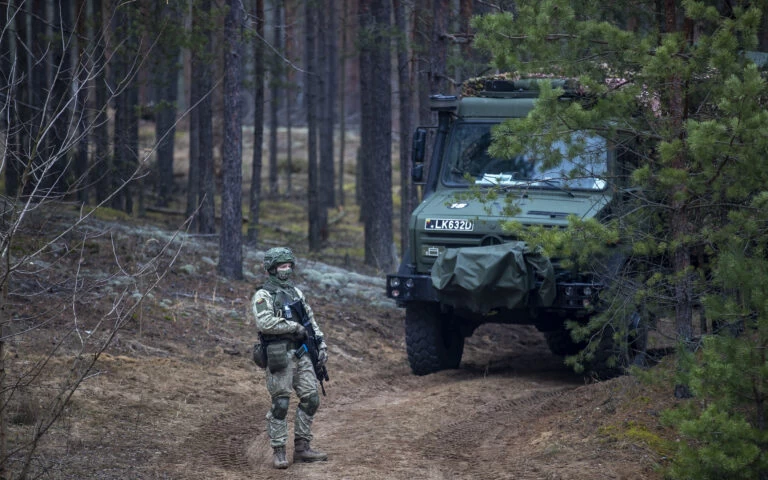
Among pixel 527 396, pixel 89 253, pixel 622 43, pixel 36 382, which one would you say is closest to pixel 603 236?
pixel 622 43

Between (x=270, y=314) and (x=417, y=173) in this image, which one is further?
(x=417, y=173)

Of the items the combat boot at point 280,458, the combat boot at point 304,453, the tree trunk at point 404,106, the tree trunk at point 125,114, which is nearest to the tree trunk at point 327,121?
the tree trunk at point 404,106

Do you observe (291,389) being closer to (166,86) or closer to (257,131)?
(166,86)

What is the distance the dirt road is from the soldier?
23 centimetres

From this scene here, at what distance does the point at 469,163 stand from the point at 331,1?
13594 millimetres

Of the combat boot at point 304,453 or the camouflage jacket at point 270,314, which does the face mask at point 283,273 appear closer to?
the camouflage jacket at point 270,314

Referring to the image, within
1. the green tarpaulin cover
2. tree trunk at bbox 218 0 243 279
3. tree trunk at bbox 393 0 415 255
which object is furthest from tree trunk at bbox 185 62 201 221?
the green tarpaulin cover

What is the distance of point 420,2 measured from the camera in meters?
19.7

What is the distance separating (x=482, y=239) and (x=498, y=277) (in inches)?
27.6

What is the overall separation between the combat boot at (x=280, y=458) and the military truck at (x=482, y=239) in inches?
115

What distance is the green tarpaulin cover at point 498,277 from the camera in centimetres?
941

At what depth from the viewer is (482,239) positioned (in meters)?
10.0

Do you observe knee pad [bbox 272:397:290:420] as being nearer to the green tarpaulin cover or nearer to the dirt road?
the dirt road

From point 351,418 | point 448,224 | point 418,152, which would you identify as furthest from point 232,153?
point 351,418
